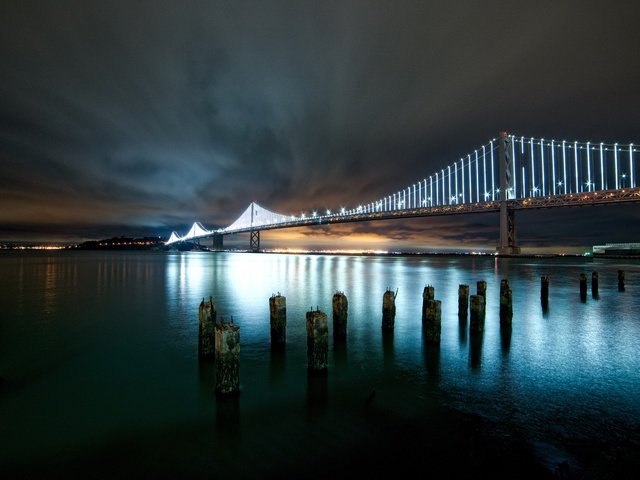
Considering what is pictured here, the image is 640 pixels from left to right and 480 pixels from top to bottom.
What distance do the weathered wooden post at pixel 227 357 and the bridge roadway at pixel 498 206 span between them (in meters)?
55.3

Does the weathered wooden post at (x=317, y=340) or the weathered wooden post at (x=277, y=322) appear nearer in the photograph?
the weathered wooden post at (x=317, y=340)

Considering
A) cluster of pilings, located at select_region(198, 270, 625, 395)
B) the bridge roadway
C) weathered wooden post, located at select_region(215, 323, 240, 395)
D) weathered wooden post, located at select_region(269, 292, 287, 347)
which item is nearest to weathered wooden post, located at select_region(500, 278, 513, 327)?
cluster of pilings, located at select_region(198, 270, 625, 395)

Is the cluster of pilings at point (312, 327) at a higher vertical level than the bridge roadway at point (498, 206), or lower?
lower

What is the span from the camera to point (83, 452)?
4.19 m

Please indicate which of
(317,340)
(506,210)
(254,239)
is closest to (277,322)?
(317,340)

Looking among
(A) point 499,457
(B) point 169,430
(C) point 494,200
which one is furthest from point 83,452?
(C) point 494,200

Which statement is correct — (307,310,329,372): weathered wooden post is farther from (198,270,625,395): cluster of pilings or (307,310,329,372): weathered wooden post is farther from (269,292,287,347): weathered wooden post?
(269,292,287,347): weathered wooden post

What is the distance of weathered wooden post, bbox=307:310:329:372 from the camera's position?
586 cm

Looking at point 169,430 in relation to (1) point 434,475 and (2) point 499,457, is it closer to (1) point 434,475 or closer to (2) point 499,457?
Answer: (1) point 434,475

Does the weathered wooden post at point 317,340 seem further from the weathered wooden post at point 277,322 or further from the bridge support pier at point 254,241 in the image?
the bridge support pier at point 254,241

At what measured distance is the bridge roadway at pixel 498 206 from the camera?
46094 mm

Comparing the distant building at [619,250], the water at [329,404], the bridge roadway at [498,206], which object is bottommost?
the water at [329,404]

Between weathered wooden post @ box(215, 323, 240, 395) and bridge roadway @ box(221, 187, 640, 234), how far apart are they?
5527 cm

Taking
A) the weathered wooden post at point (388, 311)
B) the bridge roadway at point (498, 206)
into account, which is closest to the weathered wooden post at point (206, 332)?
the weathered wooden post at point (388, 311)
